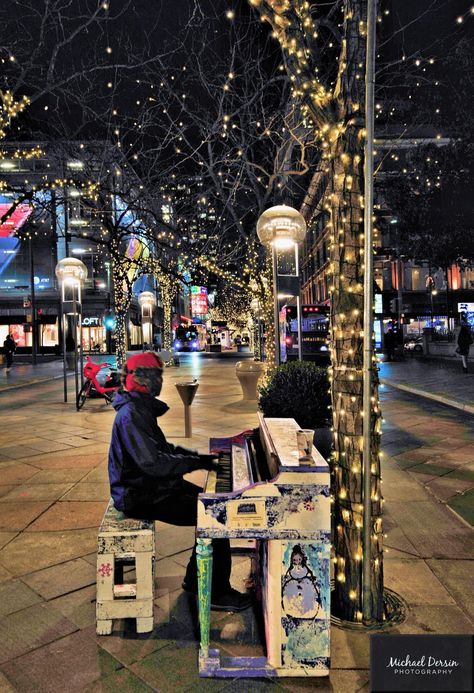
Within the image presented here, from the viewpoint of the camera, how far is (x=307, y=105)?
339cm

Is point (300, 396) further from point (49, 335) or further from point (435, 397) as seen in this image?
point (49, 335)

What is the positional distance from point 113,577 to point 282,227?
762 cm

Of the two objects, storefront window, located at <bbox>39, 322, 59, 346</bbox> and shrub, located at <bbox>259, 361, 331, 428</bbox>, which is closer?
shrub, located at <bbox>259, 361, 331, 428</bbox>

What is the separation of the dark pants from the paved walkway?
0.85 feet

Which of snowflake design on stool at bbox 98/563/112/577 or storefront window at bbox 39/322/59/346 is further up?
storefront window at bbox 39/322/59/346

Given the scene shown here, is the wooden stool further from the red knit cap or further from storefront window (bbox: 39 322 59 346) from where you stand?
storefront window (bbox: 39 322 59 346)

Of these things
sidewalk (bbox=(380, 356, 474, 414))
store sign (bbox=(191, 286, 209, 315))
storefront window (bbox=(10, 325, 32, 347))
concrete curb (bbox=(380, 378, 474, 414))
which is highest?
store sign (bbox=(191, 286, 209, 315))

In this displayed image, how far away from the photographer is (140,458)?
320 cm

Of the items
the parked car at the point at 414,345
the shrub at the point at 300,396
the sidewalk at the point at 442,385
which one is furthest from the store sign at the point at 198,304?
the shrub at the point at 300,396

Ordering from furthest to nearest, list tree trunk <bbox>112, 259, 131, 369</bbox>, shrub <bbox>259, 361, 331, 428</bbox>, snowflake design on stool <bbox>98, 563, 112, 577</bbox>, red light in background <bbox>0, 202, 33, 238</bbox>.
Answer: red light in background <bbox>0, 202, 33, 238</bbox>, tree trunk <bbox>112, 259, 131, 369</bbox>, shrub <bbox>259, 361, 331, 428</bbox>, snowflake design on stool <bbox>98, 563, 112, 577</bbox>

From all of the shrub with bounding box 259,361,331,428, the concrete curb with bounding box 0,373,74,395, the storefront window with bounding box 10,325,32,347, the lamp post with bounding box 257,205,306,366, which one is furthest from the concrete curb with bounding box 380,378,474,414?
the storefront window with bounding box 10,325,32,347

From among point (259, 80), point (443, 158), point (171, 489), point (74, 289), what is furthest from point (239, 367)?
point (443, 158)

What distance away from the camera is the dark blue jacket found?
322 centimetres

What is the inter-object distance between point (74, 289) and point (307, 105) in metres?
12.1
